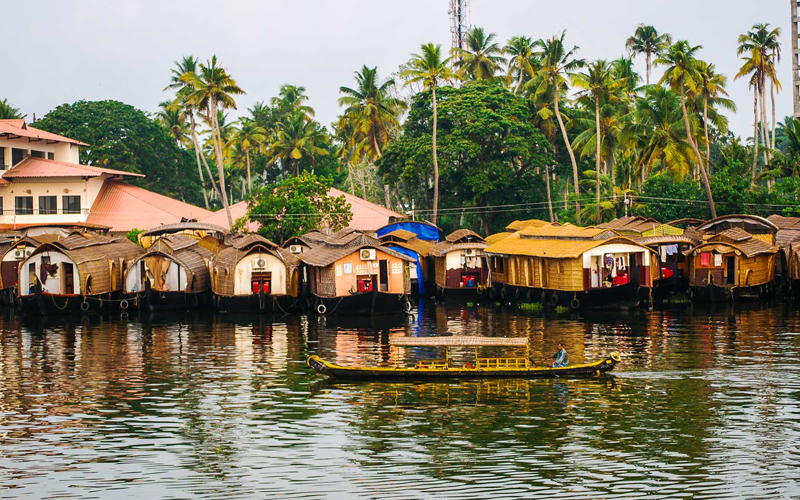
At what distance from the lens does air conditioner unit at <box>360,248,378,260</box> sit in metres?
39.6

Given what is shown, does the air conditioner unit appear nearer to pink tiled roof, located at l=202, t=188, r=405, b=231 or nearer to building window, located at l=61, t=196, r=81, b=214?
pink tiled roof, located at l=202, t=188, r=405, b=231

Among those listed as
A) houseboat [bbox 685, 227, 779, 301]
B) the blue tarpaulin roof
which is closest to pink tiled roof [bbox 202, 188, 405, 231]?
the blue tarpaulin roof

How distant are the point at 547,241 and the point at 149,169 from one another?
4478 cm

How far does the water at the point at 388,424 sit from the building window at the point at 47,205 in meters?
34.0

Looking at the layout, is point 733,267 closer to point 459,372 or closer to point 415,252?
point 415,252

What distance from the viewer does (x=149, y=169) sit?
78.0m

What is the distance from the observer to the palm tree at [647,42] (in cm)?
7638

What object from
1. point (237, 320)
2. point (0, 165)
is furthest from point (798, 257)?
point (0, 165)

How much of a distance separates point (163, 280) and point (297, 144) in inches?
1319

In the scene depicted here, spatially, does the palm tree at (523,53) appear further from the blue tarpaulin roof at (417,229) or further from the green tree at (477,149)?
the blue tarpaulin roof at (417,229)

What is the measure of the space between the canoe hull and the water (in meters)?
0.30

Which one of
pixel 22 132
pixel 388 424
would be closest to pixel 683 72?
pixel 388 424

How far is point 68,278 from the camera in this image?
4328 cm

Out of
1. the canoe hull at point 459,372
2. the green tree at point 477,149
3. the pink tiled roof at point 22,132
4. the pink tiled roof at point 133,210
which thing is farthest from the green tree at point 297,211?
the canoe hull at point 459,372
